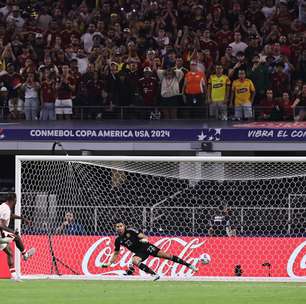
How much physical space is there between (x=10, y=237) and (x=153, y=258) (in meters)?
3.15

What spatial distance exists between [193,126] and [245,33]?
302 centimetres

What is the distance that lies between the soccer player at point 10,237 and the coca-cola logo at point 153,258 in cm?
160

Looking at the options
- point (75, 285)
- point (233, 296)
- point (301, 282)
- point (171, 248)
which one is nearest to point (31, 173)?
point (171, 248)

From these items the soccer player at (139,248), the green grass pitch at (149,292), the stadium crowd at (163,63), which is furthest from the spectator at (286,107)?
the green grass pitch at (149,292)

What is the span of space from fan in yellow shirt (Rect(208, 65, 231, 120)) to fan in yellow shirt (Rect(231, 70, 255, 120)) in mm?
175

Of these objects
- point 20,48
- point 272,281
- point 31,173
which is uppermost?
point 20,48

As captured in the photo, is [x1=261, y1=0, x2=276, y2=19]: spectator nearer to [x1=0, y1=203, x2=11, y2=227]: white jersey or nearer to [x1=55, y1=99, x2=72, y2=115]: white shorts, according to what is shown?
[x1=55, y1=99, x2=72, y2=115]: white shorts

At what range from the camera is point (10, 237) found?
62.4 ft

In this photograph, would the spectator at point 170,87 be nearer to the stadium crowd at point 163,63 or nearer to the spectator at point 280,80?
the stadium crowd at point 163,63

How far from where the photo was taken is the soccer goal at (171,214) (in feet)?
66.9

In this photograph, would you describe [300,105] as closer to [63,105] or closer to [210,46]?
[210,46]

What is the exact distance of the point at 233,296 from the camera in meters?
15.2

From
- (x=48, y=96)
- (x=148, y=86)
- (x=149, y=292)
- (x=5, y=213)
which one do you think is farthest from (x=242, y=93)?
(x=149, y=292)

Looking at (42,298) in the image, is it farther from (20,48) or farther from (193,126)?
(20,48)
